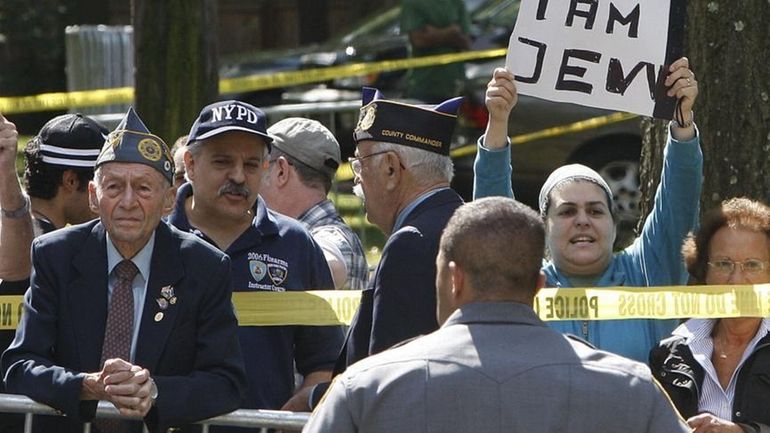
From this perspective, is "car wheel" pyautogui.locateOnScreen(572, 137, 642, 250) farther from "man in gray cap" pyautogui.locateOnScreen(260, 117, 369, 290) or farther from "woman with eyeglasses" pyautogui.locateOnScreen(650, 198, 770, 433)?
"woman with eyeglasses" pyautogui.locateOnScreen(650, 198, 770, 433)

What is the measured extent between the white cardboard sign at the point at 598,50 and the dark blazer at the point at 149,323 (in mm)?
1427

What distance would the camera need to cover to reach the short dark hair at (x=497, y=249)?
12.5 ft

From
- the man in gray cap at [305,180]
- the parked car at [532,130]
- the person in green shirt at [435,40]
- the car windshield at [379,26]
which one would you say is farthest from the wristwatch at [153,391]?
the car windshield at [379,26]

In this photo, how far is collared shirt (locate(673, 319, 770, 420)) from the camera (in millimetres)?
5070

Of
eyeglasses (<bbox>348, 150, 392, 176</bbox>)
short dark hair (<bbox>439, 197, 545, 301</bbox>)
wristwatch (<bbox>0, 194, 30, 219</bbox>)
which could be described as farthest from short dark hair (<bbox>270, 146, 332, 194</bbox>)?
short dark hair (<bbox>439, 197, 545, 301</bbox>)

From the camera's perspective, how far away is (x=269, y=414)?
491cm

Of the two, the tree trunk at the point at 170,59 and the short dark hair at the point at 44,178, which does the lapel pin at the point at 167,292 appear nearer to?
the short dark hair at the point at 44,178

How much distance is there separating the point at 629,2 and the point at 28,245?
7.51 feet

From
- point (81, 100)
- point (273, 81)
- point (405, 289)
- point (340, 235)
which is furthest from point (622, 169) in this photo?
point (405, 289)

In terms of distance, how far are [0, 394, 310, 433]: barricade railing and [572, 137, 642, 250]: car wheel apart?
8.53m

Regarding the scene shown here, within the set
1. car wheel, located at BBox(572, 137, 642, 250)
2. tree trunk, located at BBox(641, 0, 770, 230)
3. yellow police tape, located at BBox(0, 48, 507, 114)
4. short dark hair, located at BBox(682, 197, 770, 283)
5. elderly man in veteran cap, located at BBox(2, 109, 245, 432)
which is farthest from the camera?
yellow police tape, located at BBox(0, 48, 507, 114)

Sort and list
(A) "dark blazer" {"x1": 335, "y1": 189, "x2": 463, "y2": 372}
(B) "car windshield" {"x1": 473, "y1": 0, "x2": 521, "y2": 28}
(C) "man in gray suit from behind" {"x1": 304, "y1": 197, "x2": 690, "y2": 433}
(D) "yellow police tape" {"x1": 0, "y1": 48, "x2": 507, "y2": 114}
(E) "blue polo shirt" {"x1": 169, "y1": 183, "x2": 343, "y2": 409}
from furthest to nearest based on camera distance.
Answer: (B) "car windshield" {"x1": 473, "y1": 0, "x2": 521, "y2": 28}, (D) "yellow police tape" {"x1": 0, "y1": 48, "x2": 507, "y2": 114}, (E) "blue polo shirt" {"x1": 169, "y1": 183, "x2": 343, "y2": 409}, (A) "dark blazer" {"x1": 335, "y1": 189, "x2": 463, "y2": 372}, (C) "man in gray suit from behind" {"x1": 304, "y1": 197, "x2": 690, "y2": 433}

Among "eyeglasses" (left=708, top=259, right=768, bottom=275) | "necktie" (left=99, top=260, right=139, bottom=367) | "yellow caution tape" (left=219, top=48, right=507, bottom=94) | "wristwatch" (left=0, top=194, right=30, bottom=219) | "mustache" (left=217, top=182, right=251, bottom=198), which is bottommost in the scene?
"necktie" (left=99, top=260, right=139, bottom=367)

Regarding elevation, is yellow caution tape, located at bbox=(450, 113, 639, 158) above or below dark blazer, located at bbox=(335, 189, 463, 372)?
above
